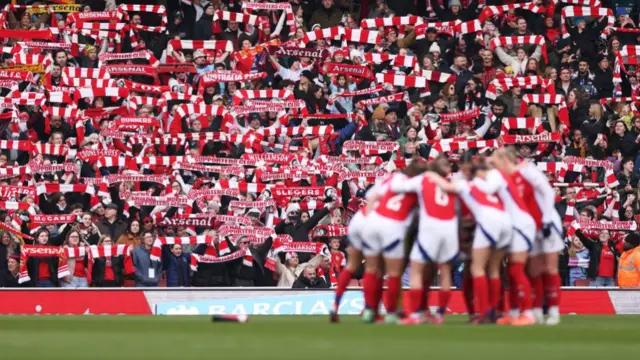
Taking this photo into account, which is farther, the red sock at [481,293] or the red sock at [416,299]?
the red sock at [416,299]

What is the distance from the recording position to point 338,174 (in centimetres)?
2869

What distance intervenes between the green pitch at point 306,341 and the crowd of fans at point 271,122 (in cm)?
828

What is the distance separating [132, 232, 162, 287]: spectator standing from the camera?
25.9m

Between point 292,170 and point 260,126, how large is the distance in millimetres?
2131

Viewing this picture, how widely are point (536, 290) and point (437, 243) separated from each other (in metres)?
1.80

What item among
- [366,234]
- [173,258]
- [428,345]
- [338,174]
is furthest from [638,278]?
[428,345]

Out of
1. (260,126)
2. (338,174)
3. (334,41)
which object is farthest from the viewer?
(334,41)

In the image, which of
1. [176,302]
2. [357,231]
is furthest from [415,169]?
[176,302]

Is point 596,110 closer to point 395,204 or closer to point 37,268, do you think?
point 37,268

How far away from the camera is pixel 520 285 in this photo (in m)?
17.5

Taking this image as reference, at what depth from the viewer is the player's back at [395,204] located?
1758 cm

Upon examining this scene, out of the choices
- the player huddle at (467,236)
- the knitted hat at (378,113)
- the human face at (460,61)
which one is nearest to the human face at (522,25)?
the human face at (460,61)

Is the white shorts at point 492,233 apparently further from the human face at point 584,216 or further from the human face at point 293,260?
the human face at point 584,216

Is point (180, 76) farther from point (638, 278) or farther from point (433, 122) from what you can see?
point (638, 278)
